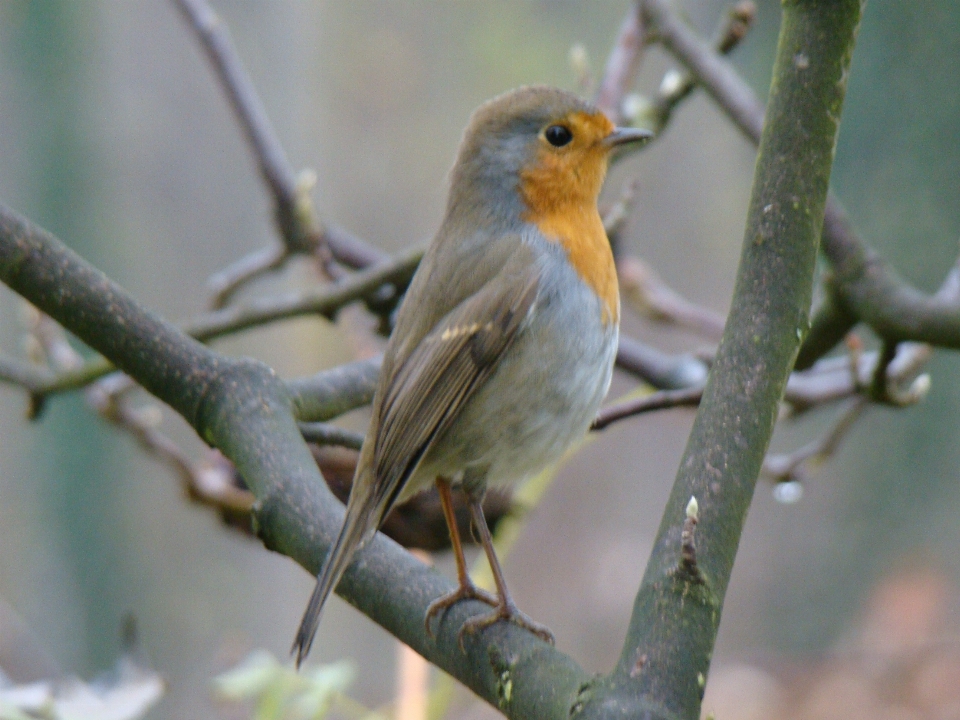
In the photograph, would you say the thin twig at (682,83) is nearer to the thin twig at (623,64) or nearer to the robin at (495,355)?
the thin twig at (623,64)

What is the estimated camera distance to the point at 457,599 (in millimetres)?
1423

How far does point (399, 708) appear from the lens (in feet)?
8.18

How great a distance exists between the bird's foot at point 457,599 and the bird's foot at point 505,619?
0.9 inches

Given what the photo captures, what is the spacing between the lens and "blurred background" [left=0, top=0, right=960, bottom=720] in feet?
12.7

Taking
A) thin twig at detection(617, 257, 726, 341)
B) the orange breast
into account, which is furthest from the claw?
thin twig at detection(617, 257, 726, 341)

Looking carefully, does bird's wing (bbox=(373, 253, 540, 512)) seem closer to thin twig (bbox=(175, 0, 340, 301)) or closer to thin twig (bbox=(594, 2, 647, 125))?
thin twig (bbox=(175, 0, 340, 301))

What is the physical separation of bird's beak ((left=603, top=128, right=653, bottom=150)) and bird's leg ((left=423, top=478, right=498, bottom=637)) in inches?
27.4

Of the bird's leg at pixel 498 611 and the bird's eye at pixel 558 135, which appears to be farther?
the bird's eye at pixel 558 135

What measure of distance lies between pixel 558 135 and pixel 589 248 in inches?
9.5

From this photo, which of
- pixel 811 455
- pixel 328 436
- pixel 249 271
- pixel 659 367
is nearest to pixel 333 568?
pixel 328 436

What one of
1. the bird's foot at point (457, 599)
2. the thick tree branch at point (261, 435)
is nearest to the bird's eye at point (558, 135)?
the thick tree branch at point (261, 435)

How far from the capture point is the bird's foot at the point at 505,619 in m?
1.35

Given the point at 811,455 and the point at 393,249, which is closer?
the point at 811,455

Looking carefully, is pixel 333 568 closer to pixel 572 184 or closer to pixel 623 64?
pixel 572 184
